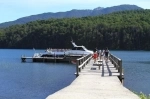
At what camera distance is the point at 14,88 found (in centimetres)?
2941

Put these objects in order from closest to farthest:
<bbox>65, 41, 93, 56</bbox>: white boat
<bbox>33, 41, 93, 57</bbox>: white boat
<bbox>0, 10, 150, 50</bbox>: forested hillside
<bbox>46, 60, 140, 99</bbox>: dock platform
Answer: <bbox>46, 60, 140, 99</bbox>: dock platform
<bbox>65, 41, 93, 56</bbox>: white boat
<bbox>33, 41, 93, 57</bbox>: white boat
<bbox>0, 10, 150, 50</bbox>: forested hillside

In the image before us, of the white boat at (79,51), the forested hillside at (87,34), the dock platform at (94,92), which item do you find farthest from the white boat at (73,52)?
the forested hillside at (87,34)

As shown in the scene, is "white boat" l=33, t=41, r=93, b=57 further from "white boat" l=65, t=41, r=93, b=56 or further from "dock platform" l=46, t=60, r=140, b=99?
"dock platform" l=46, t=60, r=140, b=99

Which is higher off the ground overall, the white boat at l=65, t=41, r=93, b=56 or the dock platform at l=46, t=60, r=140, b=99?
the white boat at l=65, t=41, r=93, b=56

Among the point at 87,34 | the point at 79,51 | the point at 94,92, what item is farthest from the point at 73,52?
the point at 87,34

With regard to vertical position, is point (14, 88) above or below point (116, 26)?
below

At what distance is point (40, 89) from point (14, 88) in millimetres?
2138

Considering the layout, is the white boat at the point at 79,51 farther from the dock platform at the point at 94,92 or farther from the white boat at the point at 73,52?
the dock platform at the point at 94,92

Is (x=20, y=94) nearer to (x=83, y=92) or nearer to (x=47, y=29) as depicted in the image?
(x=83, y=92)

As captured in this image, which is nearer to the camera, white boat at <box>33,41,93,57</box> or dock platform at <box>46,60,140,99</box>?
dock platform at <box>46,60,140,99</box>

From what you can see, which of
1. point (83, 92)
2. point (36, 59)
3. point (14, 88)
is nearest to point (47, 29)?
point (36, 59)

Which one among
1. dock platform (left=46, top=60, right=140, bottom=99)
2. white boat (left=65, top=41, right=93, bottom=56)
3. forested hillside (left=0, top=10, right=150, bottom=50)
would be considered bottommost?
dock platform (left=46, top=60, right=140, bottom=99)

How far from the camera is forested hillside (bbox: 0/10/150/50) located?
153000 millimetres

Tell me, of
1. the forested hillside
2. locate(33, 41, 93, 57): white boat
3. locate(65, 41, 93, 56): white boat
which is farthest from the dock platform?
the forested hillside
